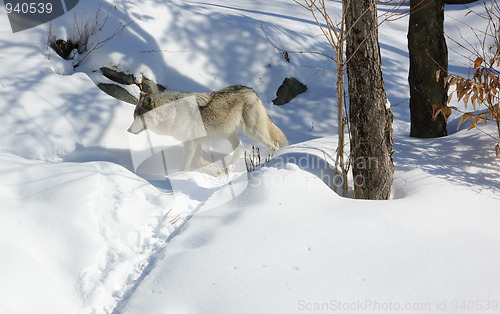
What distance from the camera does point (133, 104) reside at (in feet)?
24.6

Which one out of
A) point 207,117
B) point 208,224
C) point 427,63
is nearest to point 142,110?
point 207,117

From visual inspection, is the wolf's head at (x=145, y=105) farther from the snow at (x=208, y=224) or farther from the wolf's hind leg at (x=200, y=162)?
the wolf's hind leg at (x=200, y=162)

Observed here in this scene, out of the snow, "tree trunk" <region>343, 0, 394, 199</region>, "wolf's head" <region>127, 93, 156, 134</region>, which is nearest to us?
the snow

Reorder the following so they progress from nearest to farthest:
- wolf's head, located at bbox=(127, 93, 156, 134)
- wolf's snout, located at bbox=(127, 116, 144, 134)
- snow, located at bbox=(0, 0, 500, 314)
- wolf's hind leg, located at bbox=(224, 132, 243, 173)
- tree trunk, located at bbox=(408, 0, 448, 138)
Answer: snow, located at bbox=(0, 0, 500, 314)
wolf's snout, located at bbox=(127, 116, 144, 134)
wolf's head, located at bbox=(127, 93, 156, 134)
tree trunk, located at bbox=(408, 0, 448, 138)
wolf's hind leg, located at bbox=(224, 132, 243, 173)

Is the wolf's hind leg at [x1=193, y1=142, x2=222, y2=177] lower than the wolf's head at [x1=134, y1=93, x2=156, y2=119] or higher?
lower

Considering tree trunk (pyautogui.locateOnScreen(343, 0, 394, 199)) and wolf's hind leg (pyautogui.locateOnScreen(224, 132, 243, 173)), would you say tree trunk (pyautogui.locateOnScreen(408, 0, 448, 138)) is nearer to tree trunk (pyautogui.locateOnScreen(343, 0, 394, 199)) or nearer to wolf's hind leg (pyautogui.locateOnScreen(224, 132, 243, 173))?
tree trunk (pyautogui.locateOnScreen(343, 0, 394, 199))

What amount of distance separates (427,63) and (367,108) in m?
2.52

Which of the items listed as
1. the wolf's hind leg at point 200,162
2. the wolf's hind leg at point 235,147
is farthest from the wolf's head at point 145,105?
the wolf's hind leg at point 235,147

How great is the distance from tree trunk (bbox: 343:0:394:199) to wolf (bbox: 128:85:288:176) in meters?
2.14

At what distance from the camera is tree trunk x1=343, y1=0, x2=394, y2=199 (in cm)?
461

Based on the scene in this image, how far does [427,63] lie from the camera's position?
6703 millimetres

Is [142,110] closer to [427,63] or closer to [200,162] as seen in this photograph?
[200,162]

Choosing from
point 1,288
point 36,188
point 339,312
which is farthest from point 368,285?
point 36,188

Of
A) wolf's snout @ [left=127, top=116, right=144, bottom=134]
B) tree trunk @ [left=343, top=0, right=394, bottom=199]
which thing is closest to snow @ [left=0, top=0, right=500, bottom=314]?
wolf's snout @ [left=127, top=116, right=144, bottom=134]
